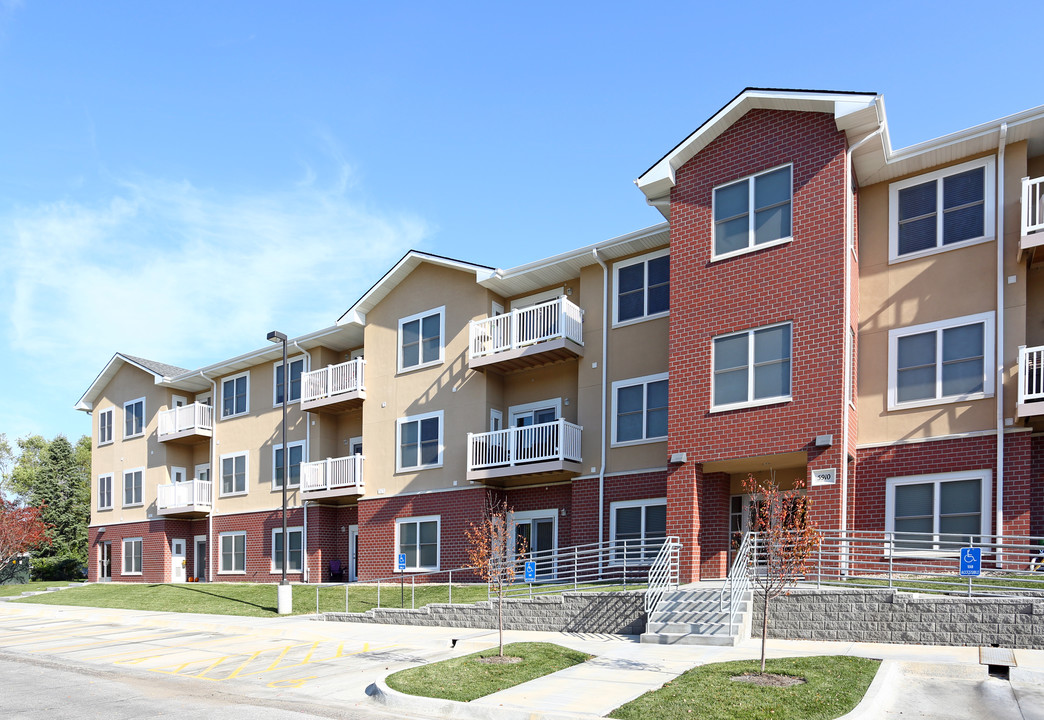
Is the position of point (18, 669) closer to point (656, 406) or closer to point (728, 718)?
point (728, 718)

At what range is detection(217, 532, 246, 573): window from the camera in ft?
113

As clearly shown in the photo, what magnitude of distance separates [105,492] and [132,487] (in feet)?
9.73

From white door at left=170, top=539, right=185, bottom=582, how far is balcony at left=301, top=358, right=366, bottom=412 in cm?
1184

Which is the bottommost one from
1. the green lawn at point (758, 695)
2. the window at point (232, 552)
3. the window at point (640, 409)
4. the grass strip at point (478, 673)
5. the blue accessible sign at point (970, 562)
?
the window at point (232, 552)

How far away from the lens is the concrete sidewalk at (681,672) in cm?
984

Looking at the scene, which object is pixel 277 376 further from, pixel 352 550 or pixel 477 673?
pixel 477 673

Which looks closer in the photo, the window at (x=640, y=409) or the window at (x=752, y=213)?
the window at (x=752, y=213)

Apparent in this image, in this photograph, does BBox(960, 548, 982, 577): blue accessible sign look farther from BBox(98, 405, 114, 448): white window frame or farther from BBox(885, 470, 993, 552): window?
BBox(98, 405, 114, 448): white window frame

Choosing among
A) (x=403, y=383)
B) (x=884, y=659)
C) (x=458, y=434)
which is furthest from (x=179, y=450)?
(x=884, y=659)

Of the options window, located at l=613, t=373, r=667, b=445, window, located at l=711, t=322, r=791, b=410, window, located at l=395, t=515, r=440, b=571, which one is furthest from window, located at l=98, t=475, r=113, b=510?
A: window, located at l=711, t=322, r=791, b=410

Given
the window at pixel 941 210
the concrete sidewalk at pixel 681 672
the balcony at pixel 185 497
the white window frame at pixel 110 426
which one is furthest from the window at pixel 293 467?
the window at pixel 941 210

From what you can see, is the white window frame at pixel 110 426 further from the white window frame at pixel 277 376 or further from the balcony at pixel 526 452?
the balcony at pixel 526 452

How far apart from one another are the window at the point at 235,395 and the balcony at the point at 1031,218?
28965mm

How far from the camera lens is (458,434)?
86.3 ft
